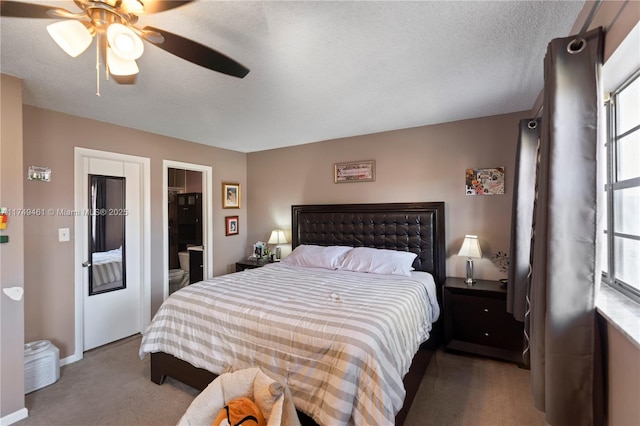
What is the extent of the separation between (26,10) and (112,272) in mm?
2897

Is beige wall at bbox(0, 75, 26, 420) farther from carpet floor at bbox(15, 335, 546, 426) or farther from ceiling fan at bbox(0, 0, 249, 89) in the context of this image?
ceiling fan at bbox(0, 0, 249, 89)

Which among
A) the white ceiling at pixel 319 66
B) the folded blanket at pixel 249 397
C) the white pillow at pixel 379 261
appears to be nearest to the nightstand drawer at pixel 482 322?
the white pillow at pixel 379 261

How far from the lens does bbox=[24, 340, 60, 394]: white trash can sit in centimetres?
242

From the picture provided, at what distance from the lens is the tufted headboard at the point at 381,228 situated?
3348 mm

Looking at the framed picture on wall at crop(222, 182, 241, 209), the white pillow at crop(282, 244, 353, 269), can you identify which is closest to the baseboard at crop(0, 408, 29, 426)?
the white pillow at crop(282, 244, 353, 269)

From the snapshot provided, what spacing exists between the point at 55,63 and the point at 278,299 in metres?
2.23

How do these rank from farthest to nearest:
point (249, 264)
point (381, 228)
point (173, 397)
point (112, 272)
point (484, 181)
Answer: point (249, 264), point (381, 228), point (112, 272), point (484, 181), point (173, 397)

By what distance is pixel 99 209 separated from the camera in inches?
128

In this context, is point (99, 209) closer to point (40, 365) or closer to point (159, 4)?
point (40, 365)

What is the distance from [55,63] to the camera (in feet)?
6.58

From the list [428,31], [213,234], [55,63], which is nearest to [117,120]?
[55,63]

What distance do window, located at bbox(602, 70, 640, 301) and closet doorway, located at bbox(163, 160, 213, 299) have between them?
13.8ft

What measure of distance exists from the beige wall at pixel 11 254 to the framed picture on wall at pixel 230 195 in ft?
8.31

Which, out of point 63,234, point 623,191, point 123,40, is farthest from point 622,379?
point 63,234
